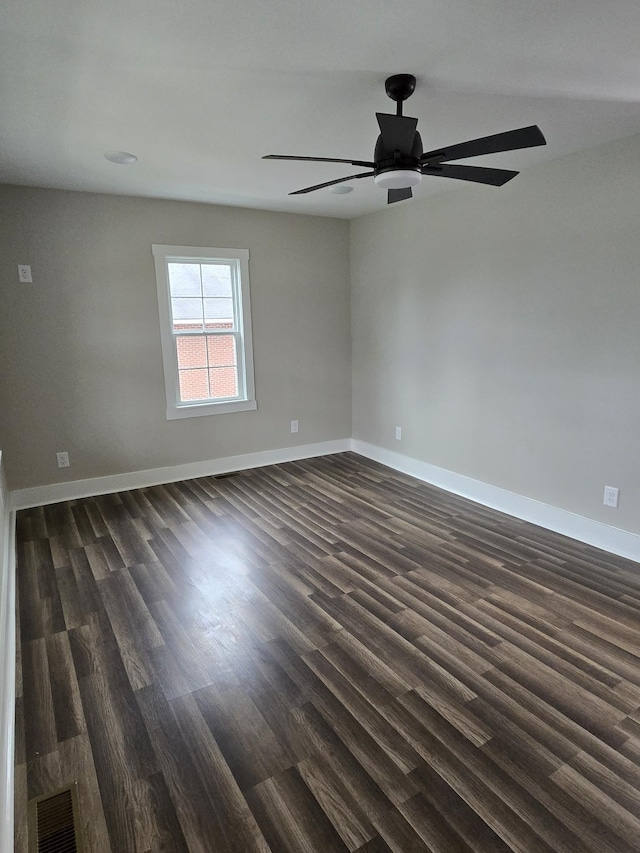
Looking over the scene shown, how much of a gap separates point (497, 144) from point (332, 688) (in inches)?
90.9

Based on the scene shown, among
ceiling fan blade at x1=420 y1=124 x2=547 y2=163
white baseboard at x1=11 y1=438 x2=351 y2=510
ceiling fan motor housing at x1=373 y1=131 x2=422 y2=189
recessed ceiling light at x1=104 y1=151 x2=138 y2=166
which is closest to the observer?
ceiling fan blade at x1=420 y1=124 x2=547 y2=163

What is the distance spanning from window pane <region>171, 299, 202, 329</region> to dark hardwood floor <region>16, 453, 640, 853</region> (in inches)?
80.2

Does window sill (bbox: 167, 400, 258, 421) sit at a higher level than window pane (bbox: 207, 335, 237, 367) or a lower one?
lower

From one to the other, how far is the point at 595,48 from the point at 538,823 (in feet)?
8.92

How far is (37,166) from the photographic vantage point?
326 centimetres

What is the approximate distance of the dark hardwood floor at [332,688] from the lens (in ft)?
4.95

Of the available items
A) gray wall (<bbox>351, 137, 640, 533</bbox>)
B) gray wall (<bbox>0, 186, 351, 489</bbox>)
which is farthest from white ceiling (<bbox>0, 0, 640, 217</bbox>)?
gray wall (<bbox>0, 186, 351, 489</bbox>)

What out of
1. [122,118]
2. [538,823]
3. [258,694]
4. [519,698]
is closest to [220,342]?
[122,118]

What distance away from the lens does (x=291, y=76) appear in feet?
6.86

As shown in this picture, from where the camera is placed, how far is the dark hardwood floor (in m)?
1.51

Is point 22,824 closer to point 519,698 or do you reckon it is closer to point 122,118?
point 519,698

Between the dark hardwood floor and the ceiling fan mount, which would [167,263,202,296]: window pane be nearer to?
the dark hardwood floor

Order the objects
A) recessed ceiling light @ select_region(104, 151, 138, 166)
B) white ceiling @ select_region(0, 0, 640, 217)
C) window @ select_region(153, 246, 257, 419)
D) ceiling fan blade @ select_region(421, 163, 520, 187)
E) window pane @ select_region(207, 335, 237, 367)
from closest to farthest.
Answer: white ceiling @ select_region(0, 0, 640, 217) < ceiling fan blade @ select_region(421, 163, 520, 187) < recessed ceiling light @ select_region(104, 151, 138, 166) < window @ select_region(153, 246, 257, 419) < window pane @ select_region(207, 335, 237, 367)

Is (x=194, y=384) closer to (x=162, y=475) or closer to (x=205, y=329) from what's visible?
(x=205, y=329)
